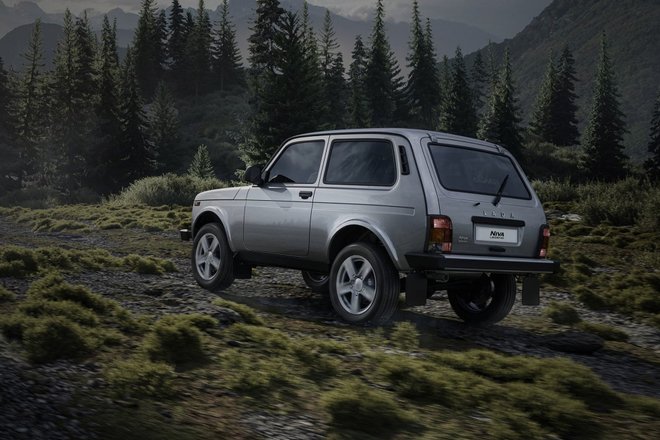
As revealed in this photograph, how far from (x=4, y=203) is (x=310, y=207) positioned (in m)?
42.9

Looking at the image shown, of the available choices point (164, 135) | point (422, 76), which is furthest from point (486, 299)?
point (422, 76)

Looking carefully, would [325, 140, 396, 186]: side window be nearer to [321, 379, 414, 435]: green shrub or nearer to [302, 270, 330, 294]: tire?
[302, 270, 330, 294]: tire

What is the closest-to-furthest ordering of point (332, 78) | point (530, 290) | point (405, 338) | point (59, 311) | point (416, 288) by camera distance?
point (59, 311) < point (405, 338) < point (416, 288) < point (530, 290) < point (332, 78)

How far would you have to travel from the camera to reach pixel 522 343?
6496 millimetres

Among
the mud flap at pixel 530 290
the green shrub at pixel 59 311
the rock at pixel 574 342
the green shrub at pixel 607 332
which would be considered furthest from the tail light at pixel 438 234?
the green shrub at pixel 59 311

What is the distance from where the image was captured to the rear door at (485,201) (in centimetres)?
608

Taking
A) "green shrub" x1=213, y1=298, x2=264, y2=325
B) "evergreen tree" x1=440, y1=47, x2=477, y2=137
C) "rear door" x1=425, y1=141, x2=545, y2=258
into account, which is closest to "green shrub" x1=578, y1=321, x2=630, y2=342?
"rear door" x1=425, y1=141, x2=545, y2=258

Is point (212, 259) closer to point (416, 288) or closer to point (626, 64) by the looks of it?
point (416, 288)

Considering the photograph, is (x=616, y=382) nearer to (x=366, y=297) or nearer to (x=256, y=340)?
(x=366, y=297)

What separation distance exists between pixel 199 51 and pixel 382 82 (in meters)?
32.4

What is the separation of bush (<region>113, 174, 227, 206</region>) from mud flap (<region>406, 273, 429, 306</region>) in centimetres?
2286

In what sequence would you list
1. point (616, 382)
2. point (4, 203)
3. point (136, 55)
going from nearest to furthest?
1. point (616, 382)
2. point (4, 203)
3. point (136, 55)

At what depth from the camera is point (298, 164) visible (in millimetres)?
7664

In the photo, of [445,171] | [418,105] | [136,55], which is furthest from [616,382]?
[136,55]
